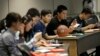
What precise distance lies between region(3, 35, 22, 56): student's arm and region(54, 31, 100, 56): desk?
0.93 m

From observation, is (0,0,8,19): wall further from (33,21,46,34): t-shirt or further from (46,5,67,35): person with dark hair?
(33,21,46,34): t-shirt

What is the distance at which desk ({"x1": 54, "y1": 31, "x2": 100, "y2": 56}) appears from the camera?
12.1 feet

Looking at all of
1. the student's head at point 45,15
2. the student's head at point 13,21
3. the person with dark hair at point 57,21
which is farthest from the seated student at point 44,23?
the student's head at point 13,21

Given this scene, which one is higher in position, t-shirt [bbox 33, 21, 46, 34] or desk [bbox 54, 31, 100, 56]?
t-shirt [bbox 33, 21, 46, 34]

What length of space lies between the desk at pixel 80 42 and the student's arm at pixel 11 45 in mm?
928

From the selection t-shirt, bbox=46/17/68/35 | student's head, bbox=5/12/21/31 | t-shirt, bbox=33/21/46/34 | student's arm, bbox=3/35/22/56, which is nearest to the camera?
student's arm, bbox=3/35/22/56

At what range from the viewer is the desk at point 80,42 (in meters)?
3.68

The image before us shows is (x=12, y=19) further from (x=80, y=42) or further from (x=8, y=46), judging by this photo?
(x=80, y=42)

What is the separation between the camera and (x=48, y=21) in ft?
14.7

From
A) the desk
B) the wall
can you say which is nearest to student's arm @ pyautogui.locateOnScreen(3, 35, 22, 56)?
the desk

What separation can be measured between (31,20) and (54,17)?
3.12 feet

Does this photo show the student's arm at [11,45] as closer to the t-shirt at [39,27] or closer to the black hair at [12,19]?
the black hair at [12,19]

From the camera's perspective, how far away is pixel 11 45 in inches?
112

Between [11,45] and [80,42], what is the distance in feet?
4.56
